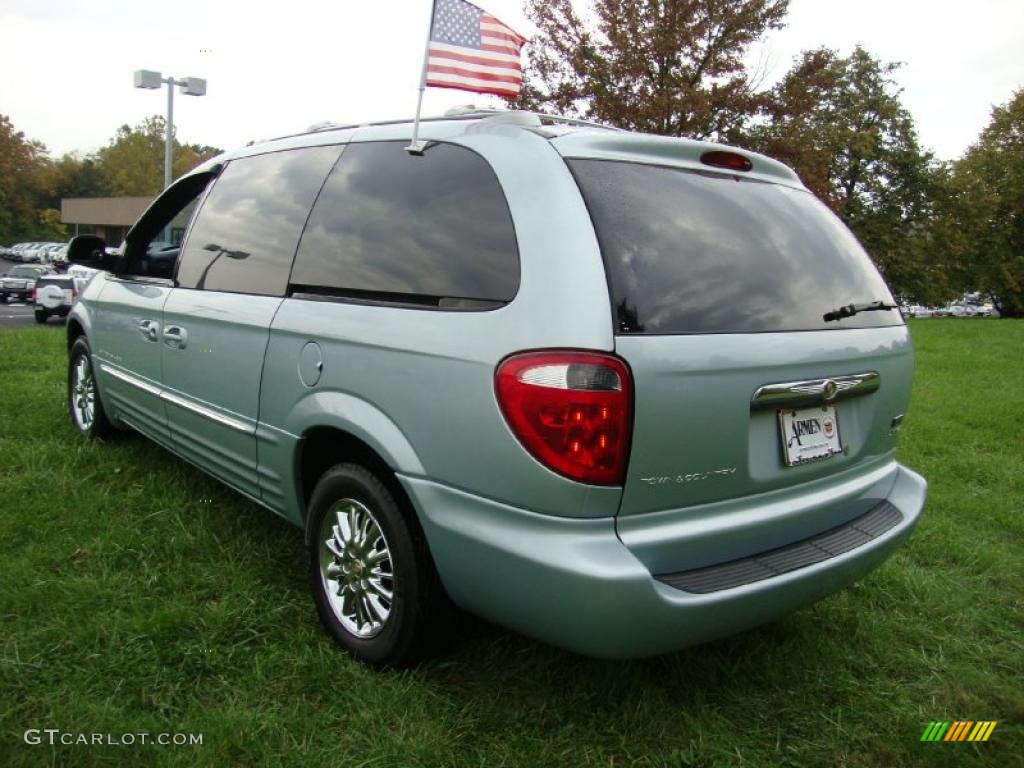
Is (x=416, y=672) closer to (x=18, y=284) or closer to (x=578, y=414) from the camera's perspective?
(x=578, y=414)

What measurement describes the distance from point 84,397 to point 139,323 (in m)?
1.35

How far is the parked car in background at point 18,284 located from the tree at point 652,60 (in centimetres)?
2170

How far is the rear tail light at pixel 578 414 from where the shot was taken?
1.88 meters

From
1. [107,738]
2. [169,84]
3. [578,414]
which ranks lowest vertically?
[107,738]

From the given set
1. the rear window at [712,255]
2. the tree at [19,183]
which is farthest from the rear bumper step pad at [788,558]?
the tree at [19,183]

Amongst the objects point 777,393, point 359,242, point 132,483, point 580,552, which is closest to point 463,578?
point 580,552

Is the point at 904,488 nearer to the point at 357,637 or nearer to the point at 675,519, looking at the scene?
the point at 675,519

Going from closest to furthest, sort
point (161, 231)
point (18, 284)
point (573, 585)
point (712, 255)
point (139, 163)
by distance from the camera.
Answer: point (573, 585)
point (712, 255)
point (161, 231)
point (18, 284)
point (139, 163)

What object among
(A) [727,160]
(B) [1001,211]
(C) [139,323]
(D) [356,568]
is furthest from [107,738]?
(B) [1001,211]

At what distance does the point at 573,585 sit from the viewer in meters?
1.86

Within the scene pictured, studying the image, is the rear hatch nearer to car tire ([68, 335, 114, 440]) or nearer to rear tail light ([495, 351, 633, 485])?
rear tail light ([495, 351, 633, 485])

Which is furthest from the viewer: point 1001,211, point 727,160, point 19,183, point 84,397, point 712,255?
point 19,183

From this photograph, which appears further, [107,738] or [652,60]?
[652,60]

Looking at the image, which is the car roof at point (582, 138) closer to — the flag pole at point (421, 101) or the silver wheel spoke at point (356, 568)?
the flag pole at point (421, 101)
